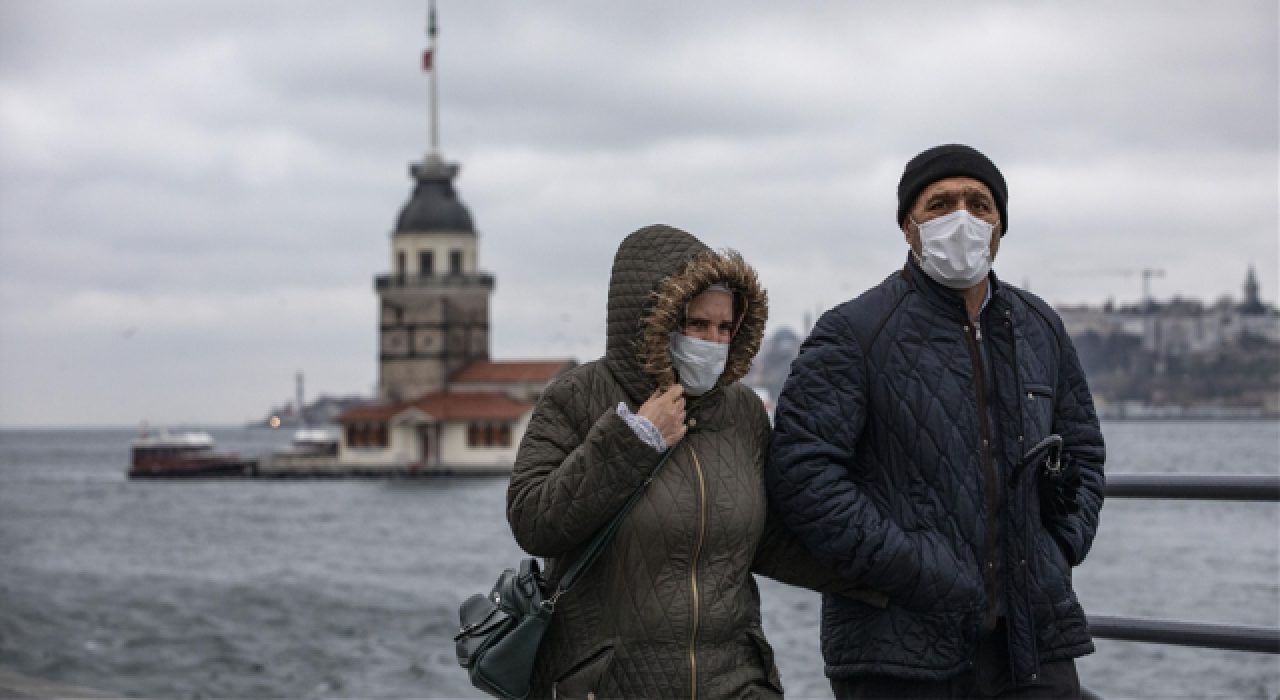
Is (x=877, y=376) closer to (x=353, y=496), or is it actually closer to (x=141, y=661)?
(x=141, y=661)

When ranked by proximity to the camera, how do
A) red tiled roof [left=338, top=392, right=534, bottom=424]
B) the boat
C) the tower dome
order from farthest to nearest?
the boat → the tower dome → red tiled roof [left=338, top=392, right=534, bottom=424]

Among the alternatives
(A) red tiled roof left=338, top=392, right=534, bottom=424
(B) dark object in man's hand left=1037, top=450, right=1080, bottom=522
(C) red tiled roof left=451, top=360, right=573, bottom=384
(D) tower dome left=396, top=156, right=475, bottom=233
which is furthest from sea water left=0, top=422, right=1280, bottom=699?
(D) tower dome left=396, top=156, right=475, bottom=233

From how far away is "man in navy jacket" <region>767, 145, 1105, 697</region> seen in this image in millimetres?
2979

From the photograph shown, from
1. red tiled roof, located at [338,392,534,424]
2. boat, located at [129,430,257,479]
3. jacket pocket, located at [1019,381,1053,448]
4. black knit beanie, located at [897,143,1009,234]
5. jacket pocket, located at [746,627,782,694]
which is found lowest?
boat, located at [129,430,257,479]

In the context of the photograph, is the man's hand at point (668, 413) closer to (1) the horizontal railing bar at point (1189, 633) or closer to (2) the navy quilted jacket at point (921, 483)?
(2) the navy quilted jacket at point (921, 483)

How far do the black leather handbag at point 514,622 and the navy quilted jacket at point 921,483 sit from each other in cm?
32

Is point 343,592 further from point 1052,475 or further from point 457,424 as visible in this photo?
point 457,424

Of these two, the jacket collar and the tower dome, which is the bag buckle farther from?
the tower dome

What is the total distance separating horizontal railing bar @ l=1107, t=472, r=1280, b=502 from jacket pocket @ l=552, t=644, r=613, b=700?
1.36 m

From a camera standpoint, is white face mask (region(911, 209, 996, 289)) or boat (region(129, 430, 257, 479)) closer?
white face mask (region(911, 209, 996, 289))

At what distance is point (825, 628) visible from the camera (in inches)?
126


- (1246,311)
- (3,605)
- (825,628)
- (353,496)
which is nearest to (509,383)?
(353,496)

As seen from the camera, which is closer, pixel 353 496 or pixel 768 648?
pixel 768 648

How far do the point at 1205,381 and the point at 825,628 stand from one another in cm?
15445
